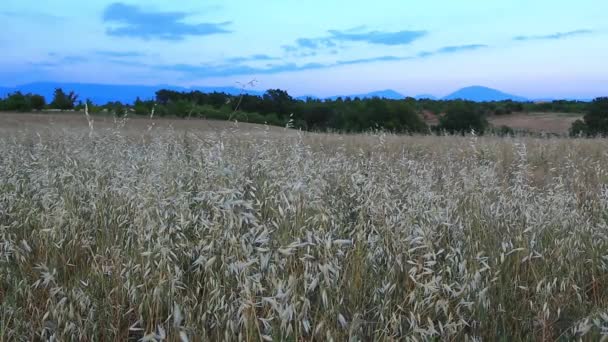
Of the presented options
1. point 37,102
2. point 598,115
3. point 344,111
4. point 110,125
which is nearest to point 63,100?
point 37,102

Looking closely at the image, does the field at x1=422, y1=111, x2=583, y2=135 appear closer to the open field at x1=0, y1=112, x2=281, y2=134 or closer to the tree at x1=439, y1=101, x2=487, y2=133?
the tree at x1=439, y1=101, x2=487, y2=133

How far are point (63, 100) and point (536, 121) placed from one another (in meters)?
45.3

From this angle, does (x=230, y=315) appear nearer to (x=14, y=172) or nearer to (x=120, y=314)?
(x=120, y=314)

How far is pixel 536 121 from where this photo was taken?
50250mm

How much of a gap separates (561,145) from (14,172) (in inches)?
362

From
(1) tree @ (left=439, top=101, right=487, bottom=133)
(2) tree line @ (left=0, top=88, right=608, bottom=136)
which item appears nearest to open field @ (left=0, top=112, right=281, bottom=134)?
(2) tree line @ (left=0, top=88, right=608, bottom=136)

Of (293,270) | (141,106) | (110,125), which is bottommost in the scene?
(293,270)

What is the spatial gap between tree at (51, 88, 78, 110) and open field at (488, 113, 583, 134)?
3624 centimetres

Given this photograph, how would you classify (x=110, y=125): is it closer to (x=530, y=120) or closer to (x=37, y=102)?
(x=37, y=102)

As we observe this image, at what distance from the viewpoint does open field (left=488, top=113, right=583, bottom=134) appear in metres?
43.1

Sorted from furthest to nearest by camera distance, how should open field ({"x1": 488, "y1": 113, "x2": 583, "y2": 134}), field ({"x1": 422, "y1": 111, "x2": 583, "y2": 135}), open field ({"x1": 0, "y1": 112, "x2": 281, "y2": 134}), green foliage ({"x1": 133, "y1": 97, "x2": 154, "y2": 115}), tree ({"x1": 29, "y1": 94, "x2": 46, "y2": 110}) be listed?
field ({"x1": 422, "y1": 111, "x2": 583, "y2": 135}), open field ({"x1": 488, "y1": 113, "x2": 583, "y2": 134}), tree ({"x1": 29, "y1": 94, "x2": 46, "y2": 110}), green foliage ({"x1": 133, "y1": 97, "x2": 154, "y2": 115}), open field ({"x1": 0, "y1": 112, "x2": 281, "y2": 134})

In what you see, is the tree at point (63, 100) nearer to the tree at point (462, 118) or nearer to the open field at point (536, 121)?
the tree at point (462, 118)

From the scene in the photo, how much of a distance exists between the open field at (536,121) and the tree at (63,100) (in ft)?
119

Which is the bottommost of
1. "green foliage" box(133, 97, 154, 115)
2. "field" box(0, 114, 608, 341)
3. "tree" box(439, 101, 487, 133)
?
"field" box(0, 114, 608, 341)
